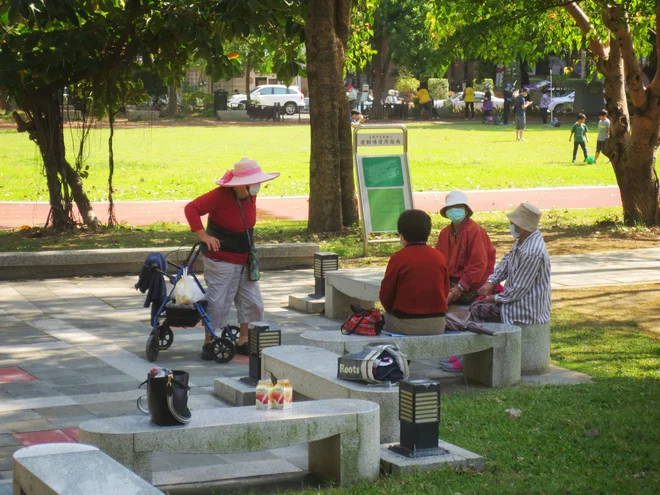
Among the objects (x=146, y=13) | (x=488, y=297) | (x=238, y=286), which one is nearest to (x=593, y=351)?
(x=488, y=297)

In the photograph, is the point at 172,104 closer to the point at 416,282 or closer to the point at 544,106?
the point at 544,106

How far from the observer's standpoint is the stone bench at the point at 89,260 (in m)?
12.8

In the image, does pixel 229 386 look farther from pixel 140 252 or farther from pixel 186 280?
pixel 140 252

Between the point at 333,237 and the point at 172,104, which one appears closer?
the point at 333,237

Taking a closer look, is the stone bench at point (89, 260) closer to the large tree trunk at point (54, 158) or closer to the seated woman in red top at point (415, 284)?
the large tree trunk at point (54, 158)

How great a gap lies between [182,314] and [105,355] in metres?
0.86

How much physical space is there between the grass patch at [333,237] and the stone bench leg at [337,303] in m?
2.98

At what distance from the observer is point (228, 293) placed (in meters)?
9.05

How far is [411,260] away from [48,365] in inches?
127

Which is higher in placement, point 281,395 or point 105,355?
point 281,395

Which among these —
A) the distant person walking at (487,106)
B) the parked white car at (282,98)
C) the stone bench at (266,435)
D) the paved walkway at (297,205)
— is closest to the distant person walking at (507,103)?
the distant person walking at (487,106)

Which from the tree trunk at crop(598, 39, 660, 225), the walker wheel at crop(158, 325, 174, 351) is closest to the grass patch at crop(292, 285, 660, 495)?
the walker wheel at crop(158, 325, 174, 351)

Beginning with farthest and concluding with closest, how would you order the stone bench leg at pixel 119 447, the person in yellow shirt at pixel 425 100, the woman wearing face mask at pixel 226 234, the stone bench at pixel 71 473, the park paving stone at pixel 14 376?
the person in yellow shirt at pixel 425 100 < the woman wearing face mask at pixel 226 234 < the park paving stone at pixel 14 376 < the stone bench leg at pixel 119 447 < the stone bench at pixel 71 473

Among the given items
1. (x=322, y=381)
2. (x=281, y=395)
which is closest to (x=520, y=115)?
(x=322, y=381)
